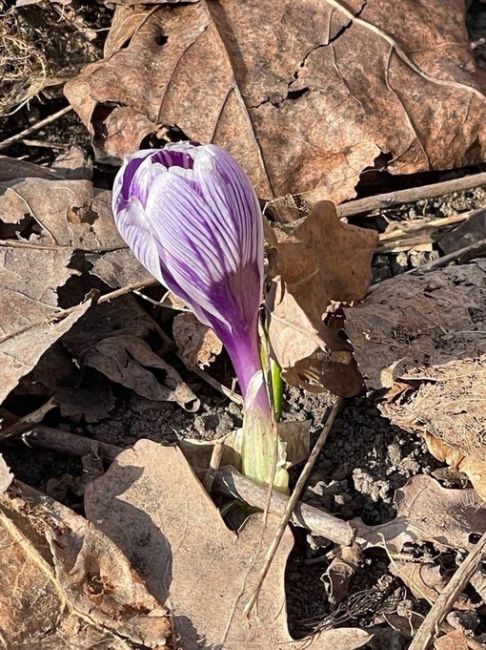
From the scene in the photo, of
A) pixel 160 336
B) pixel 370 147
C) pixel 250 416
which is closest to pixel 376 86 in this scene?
pixel 370 147

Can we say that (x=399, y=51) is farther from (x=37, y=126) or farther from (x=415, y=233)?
(x=37, y=126)

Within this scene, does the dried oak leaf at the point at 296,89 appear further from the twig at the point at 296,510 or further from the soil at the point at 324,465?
the twig at the point at 296,510

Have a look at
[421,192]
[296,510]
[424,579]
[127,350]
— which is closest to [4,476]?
[127,350]

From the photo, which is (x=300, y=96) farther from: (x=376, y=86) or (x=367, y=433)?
(x=367, y=433)

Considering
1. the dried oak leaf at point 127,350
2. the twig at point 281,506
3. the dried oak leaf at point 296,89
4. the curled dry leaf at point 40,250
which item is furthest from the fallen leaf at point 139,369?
the dried oak leaf at point 296,89

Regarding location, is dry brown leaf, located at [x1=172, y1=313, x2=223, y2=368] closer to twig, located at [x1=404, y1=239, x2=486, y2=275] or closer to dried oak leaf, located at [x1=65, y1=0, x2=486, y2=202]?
dried oak leaf, located at [x1=65, y1=0, x2=486, y2=202]

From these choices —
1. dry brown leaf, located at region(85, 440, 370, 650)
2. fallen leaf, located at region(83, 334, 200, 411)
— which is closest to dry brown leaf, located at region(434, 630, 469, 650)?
dry brown leaf, located at region(85, 440, 370, 650)
